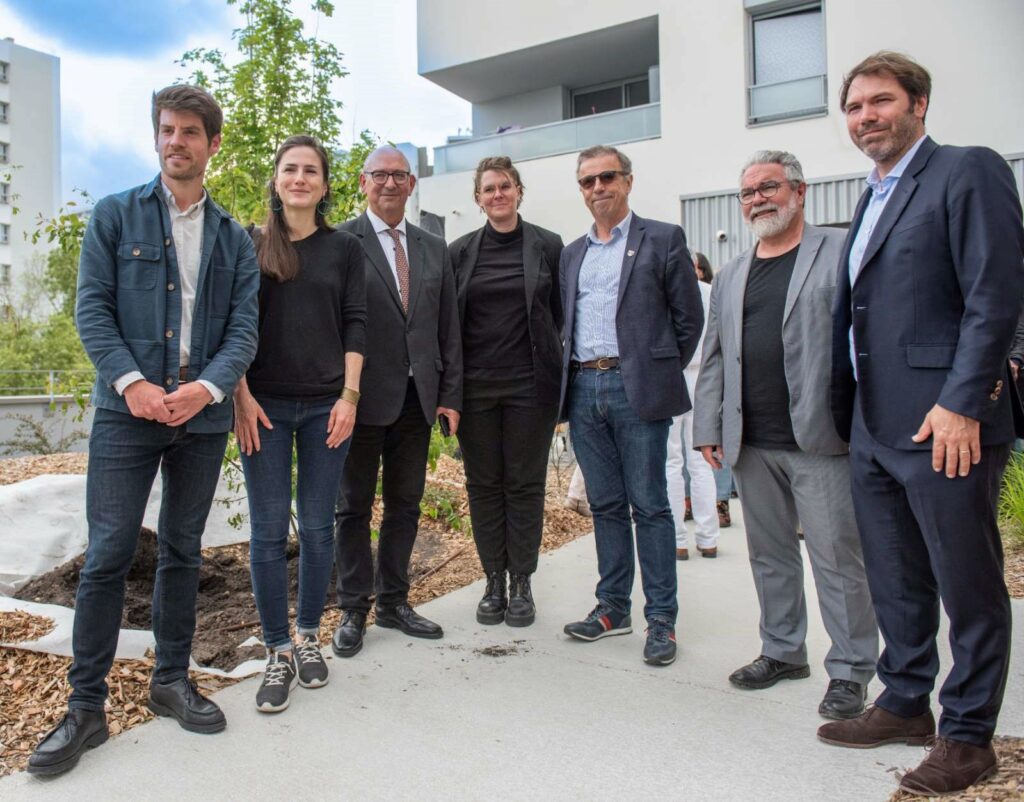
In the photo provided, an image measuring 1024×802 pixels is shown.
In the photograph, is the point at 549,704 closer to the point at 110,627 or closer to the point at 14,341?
the point at 110,627

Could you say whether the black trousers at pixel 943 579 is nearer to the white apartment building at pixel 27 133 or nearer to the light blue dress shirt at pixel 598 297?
the light blue dress shirt at pixel 598 297

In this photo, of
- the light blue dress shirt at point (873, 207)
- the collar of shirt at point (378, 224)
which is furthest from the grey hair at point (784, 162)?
the collar of shirt at point (378, 224)

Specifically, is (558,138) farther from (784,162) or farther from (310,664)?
(310,664)

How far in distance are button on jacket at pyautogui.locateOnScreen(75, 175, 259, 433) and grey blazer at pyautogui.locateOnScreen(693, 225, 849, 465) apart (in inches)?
76.4

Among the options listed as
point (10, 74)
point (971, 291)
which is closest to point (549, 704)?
point (971, 291)

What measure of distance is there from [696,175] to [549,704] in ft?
37.6

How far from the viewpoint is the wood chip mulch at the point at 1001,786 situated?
2322 millimetres

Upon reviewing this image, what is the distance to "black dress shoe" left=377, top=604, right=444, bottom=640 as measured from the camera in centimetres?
385

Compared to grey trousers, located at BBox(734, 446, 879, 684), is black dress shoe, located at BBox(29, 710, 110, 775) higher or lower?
lower

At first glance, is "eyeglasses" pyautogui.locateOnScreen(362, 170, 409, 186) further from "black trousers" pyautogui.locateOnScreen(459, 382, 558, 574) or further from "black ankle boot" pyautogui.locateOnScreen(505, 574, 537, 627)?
"black ankle boot" pyautogui.locateOnScreen(505, 574, 537, 627)

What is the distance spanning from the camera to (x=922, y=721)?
9.01 feet

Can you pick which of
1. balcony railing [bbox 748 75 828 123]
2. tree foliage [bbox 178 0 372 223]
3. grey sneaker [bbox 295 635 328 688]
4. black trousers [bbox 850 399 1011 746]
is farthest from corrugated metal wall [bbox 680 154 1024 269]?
grey sneaker [bbox 295 635 328 688]

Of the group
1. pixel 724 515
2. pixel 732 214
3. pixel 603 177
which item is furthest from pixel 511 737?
pixel 732 214

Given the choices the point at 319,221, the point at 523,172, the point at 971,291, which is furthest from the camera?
the point at 523,172
